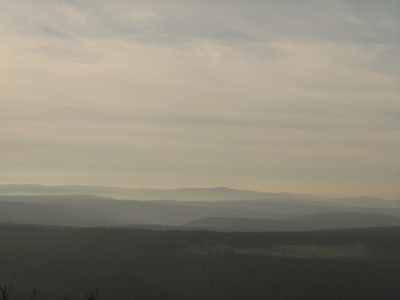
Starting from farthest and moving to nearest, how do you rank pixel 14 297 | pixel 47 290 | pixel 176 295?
pixel 176 295 < pixel 47 290 < pixel 14 297

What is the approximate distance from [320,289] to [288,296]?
43.7 ft

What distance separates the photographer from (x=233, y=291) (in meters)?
195

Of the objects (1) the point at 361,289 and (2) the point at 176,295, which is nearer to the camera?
(2) the point at 176,295

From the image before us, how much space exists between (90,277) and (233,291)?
1718 inches

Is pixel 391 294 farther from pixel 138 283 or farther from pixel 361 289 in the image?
pixel 138 283

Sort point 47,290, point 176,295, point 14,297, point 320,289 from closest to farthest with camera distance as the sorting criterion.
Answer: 1. point 14,297
2. point 47,290
3. point 176,295
4. point 320,289

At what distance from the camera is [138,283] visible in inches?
7682

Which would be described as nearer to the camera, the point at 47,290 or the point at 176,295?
the point at 47,290

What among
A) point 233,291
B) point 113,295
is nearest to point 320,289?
point 233,291

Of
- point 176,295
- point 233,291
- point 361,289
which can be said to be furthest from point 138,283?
point 361,289

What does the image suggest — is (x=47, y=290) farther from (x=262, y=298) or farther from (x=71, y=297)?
(x=262, y=298)

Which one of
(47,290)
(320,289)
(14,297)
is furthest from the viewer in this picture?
(320,289)

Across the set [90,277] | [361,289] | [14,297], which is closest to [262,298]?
[361,289]

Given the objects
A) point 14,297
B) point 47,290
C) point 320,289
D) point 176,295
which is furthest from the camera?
point 320,289
